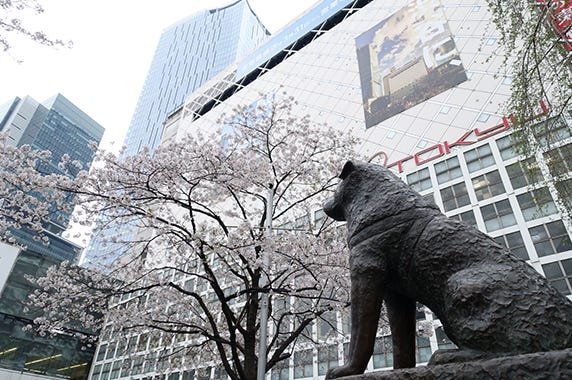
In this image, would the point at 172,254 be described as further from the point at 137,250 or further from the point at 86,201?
the point at 86,201

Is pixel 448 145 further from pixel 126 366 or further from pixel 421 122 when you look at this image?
pixel 126 366

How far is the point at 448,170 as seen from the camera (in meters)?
23.7

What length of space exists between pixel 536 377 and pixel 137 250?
11754 mm

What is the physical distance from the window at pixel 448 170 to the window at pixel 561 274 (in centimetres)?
740

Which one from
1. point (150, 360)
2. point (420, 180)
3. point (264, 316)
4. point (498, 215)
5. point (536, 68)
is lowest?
point (150, 360)

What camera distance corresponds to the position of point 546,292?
1.75m

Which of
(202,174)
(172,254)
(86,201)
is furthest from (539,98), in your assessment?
(172,254)

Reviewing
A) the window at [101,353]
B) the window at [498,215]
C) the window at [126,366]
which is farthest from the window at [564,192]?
the window at [101,353]

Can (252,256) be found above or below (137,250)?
below

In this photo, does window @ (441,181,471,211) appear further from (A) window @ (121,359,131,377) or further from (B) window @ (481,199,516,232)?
(A) window @ (121,359,131,377)

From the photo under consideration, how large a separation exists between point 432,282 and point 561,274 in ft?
Result: 66.8

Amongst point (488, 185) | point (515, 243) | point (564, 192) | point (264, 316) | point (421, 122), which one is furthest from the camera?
point (421, 122)

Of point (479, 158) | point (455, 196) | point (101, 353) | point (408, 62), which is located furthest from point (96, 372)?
point (408, 62)

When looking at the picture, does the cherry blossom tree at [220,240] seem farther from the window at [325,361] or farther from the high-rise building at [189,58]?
the high-rise building at [189,58]
